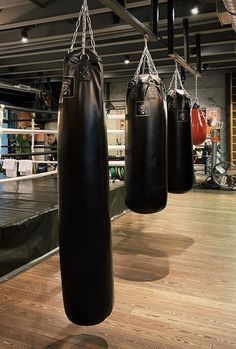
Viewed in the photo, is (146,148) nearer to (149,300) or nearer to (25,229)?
(149,300)

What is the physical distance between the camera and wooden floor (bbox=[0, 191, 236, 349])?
194cm

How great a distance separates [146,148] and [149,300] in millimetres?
1118

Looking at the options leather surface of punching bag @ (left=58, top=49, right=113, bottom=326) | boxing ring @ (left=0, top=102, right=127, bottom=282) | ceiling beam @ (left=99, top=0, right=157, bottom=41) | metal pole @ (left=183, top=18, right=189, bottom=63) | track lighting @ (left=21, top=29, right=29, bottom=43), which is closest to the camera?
leather surface of punching bag @ (left=58, top=49, right=113, bottom=326)

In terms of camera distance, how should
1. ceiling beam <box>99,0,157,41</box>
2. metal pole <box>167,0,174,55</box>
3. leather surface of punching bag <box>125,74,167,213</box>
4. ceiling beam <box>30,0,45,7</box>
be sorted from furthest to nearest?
ceiling beam <box>30,0,45,7</box> < metal pole <box>167,0,174,55</box> < leather surface of punching bag <box>125,74,167,213</box> < ceiling beam <box>99,0,157,41</box>

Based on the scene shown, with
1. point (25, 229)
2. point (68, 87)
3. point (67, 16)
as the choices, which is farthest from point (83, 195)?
point (67, 16)

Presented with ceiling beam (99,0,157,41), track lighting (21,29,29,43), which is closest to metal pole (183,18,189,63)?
ceiling beam (99,0,157,41)

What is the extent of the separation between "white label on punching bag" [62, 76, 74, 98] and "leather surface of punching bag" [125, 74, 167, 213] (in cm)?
98

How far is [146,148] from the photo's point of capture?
2.41m

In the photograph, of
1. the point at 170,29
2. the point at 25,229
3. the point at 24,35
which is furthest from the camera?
the point at 24,35

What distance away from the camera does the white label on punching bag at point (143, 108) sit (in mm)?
2420

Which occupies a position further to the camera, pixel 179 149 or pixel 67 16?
pixel 67 16

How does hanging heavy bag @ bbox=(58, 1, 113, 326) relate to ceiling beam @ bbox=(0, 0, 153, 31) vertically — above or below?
below

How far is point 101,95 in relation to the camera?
155 cm

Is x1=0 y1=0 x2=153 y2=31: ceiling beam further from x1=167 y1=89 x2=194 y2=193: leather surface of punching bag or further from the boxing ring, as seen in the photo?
the boxing ring
